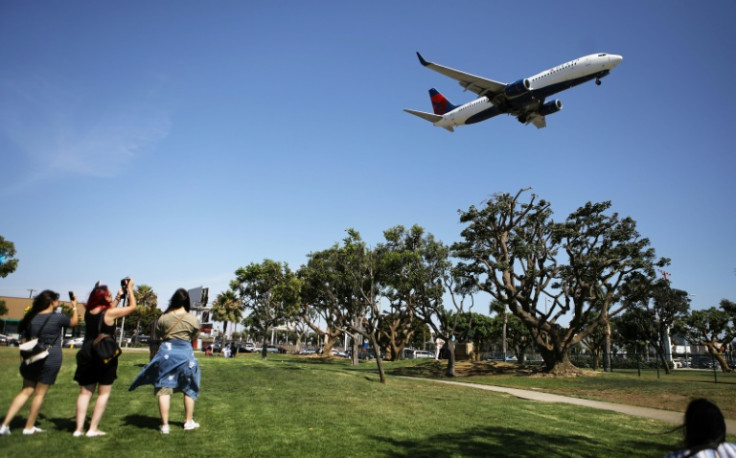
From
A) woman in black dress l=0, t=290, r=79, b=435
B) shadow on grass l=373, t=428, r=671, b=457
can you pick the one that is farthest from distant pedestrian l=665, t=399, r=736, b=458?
woman in black dress l=0, t=290, r=79, b=435

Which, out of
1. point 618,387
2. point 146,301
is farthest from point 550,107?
point 146,301

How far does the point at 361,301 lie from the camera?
4053 cm

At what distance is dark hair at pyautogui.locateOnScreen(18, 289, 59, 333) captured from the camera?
18.4ft

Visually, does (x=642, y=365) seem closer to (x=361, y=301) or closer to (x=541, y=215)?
(x=541, y=215)

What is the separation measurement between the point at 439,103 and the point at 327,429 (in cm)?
4000

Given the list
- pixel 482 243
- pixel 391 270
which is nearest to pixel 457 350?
pixel 391 270

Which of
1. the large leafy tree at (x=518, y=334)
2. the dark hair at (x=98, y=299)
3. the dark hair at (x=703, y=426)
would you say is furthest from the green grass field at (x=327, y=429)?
the large leafy tree at (x=518, y=334)

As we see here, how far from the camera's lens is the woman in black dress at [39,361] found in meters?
5.41

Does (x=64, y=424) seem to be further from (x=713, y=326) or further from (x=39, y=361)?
(x=713, y=326)

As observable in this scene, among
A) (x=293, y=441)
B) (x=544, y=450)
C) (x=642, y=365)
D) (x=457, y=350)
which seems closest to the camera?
(x=293, y=441)

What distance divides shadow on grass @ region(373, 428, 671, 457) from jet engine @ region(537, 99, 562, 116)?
87.7 ft

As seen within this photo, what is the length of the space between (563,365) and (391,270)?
45.8ft

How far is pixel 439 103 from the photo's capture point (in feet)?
142

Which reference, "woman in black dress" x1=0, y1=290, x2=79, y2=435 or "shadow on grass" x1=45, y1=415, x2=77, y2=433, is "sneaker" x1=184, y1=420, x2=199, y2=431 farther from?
"woman in black dress" x1=0, y1=290, x2=79, y2=435
